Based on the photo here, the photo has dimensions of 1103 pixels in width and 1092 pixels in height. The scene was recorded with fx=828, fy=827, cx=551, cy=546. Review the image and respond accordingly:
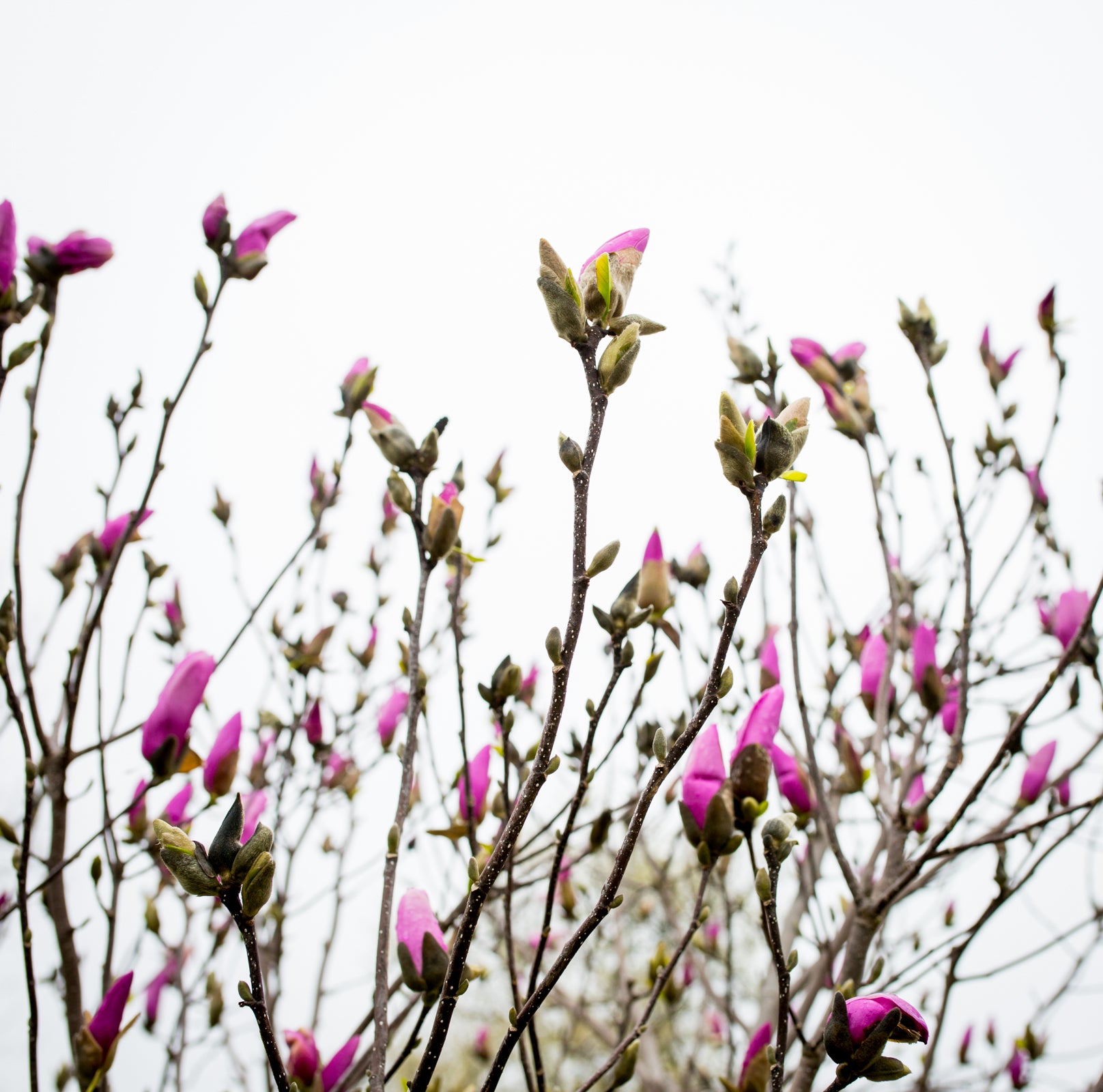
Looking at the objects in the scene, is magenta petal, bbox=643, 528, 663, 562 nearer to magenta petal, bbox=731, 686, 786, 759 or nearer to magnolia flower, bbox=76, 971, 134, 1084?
magenta petal, bbox=731, 686, 786, 759

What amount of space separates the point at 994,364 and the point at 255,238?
1.48 metres

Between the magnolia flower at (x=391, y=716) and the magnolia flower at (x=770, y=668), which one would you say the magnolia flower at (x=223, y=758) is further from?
the magnolia flower at (x=770, y=668)

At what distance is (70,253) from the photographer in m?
1.32

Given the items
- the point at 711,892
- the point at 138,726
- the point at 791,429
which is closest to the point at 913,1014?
the point at 791,429

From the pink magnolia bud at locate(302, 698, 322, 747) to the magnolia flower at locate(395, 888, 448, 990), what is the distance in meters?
0.92

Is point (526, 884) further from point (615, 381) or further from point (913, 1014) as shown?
point (615, 381)

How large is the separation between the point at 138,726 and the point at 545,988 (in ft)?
2.63

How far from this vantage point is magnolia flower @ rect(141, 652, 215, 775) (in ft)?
3.45

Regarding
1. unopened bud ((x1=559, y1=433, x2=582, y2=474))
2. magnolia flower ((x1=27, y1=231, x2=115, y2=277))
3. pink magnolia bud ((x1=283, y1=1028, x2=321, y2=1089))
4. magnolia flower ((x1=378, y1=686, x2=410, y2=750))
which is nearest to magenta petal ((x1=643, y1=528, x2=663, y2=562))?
unopened bud ((x1=559, y1=433, x2=582, y2=474))

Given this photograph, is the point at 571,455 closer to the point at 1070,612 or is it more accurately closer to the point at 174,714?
the point at 174,714

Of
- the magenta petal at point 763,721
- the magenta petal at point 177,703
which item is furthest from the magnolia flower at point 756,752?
the magenta petal at point 177,703

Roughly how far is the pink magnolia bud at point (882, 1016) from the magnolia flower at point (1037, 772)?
0.93 metres

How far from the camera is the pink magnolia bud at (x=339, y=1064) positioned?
3.10ft

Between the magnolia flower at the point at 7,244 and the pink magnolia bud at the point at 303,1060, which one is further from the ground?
the magnolia flower at the point at 7,244
